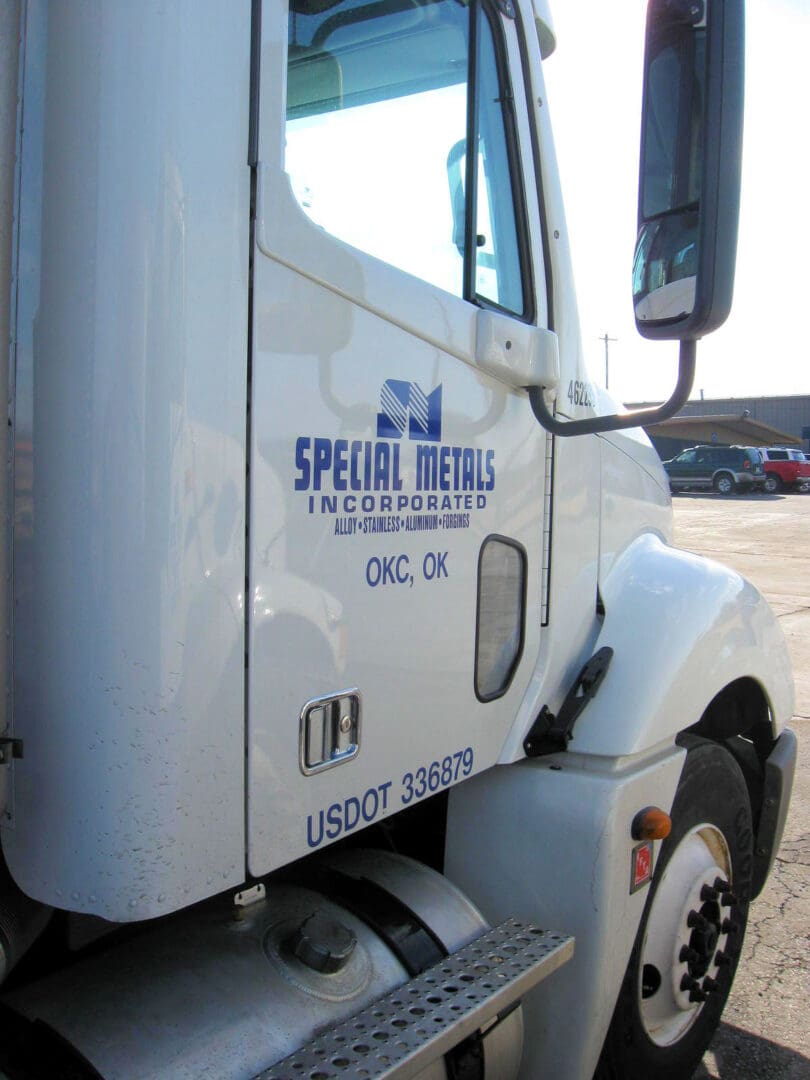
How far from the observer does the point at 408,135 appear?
1915mm

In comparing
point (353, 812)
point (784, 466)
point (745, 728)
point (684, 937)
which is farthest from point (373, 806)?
point (784, 466)

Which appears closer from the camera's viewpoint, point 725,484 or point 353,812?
point 353,812

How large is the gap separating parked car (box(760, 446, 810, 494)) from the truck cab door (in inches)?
1408

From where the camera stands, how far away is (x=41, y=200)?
4.41ft

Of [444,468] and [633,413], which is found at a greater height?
[633,413]

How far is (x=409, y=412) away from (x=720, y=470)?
35.5m

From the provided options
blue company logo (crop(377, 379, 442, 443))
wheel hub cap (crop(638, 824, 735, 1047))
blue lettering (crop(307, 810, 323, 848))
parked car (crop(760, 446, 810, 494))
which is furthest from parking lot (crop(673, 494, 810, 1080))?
parked car (crop(760, 446, 810, 494))

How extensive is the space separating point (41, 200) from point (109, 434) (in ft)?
1.11

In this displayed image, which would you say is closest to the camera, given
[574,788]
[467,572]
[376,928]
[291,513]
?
[291,513]

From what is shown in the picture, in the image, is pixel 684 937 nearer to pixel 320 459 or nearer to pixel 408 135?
pixel 320 459

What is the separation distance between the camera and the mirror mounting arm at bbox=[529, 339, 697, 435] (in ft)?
5.79

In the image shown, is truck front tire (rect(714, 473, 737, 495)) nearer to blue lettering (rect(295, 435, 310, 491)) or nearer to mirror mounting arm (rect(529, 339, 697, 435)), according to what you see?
Answer: mirror mounting arm (rect(529, 339, 697, 435))

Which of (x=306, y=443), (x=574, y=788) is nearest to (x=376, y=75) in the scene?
(x=306, y=443)

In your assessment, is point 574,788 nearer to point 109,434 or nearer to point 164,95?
point 109,434
